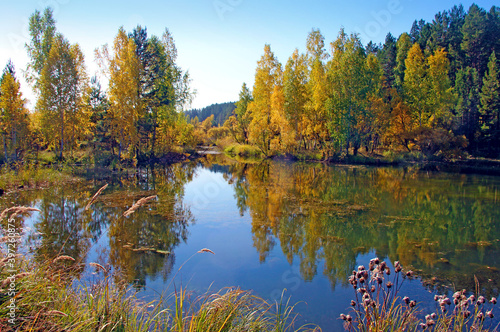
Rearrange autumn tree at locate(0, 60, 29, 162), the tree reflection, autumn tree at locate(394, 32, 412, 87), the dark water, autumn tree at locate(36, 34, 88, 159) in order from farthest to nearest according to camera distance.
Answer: autumn tree at locate(394, 32, 412, 87) < autumn tree at locate(36, 34, 88, 159) < autumn tree at locate(0, 60, 29, 162) < the tree reflection < the dark water

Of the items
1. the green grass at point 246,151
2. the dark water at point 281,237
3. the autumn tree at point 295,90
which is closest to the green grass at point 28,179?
the dark water at point 281,237

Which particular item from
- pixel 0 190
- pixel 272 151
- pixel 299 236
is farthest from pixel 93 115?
pixel 299 236

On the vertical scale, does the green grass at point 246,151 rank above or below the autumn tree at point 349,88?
below

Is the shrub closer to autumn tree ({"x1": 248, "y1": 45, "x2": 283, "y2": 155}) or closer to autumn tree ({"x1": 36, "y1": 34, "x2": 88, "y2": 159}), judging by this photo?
autumn tree ({"x1": 36, "y1": 34, "x2": 88, "y2": 159})

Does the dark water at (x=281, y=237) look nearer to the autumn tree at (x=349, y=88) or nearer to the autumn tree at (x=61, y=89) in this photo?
the autumn tree at (x=61, y=89)

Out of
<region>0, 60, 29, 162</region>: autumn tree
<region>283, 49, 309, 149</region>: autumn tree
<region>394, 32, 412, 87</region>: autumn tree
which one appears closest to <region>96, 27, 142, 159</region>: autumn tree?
<region>0, 60, 29, 162</region>: autumn tree

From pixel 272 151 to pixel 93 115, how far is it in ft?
64.8

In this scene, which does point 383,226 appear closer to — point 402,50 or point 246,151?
point 246,151

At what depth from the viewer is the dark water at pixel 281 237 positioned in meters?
6.20

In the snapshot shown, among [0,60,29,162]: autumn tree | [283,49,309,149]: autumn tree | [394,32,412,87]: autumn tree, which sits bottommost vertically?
[0,60,29,162]: autumn tree

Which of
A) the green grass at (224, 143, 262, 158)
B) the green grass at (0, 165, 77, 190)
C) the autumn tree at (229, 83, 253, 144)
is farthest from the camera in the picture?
the autumn tree at (229, 83, 253, 144)

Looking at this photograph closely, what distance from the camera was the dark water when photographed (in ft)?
20.3

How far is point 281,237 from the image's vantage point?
898 cm

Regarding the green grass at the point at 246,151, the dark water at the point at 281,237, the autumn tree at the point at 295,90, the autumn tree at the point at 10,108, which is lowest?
the dark water at the point at 281,237
